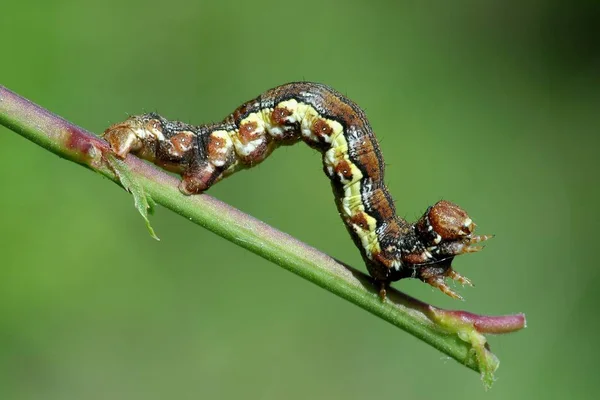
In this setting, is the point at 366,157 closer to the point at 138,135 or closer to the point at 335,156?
the point at 335,156

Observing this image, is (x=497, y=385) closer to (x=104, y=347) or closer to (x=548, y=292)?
(x=548, y=292)

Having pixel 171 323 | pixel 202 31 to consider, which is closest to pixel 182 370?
pixel 171 323

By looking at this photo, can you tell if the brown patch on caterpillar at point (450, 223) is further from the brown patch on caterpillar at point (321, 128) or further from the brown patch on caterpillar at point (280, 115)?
the brown patch on caterpillar at point (280, 115)

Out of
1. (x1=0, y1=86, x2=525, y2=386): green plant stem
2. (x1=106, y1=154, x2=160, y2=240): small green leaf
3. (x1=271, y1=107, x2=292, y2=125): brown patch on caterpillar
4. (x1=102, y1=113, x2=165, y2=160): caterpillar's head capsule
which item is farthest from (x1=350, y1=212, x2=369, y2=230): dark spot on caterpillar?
(x1=106, y1=154, x2=160, y2=240): small green leaf

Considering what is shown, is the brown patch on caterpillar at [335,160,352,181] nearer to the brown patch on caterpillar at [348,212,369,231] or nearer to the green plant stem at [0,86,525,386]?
the brown patch on caterpillar at [348,212,369,231]

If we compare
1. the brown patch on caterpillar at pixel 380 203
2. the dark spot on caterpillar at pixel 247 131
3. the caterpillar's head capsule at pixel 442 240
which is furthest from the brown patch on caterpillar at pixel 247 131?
the caterpillar's head capsule at pixel 442 240

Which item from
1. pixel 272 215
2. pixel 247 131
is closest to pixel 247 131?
pixel 247 131
